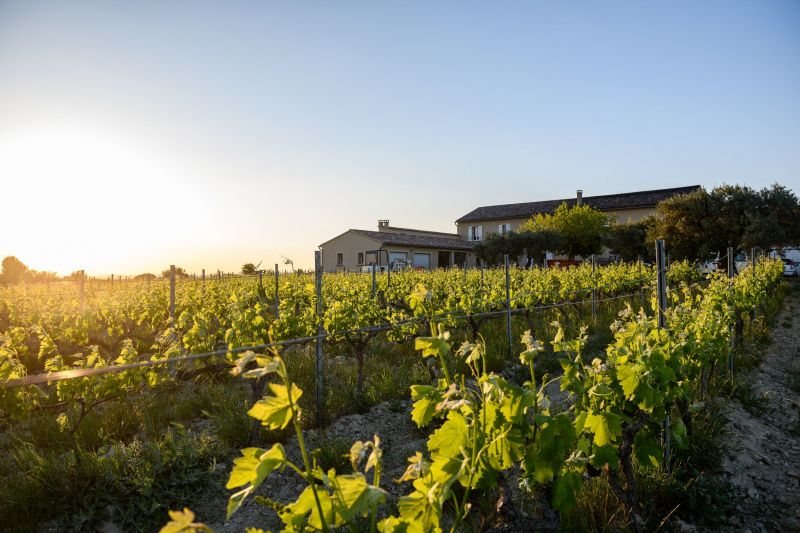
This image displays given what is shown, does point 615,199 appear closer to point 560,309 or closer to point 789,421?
point 560,309

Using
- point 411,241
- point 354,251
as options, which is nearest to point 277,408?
point 411,241

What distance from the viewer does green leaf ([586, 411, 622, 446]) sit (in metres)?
2.55

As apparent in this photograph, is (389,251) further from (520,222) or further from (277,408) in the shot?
(277,408)

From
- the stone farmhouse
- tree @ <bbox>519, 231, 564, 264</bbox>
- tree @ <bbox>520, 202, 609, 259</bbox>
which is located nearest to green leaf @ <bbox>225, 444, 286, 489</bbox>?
the stone farmhouse

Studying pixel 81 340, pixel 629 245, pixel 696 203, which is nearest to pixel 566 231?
pixel 629 245

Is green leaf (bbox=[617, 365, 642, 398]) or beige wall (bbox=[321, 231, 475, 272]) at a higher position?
beige wall (bbox=[321, 231, 475, 272])

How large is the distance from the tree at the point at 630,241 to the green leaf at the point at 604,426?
87.8 ft

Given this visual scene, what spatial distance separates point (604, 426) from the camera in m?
2.57

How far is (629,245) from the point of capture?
27297 mm

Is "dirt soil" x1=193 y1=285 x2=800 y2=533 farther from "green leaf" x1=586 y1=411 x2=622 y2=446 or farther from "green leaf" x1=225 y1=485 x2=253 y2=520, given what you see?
"green leaf" x1=225 y1=485 x2=253 y2=520

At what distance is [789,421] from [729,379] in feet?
2.24

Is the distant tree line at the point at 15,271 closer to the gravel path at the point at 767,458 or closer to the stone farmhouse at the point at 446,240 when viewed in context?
the stone farmhouse at the point at 446,240

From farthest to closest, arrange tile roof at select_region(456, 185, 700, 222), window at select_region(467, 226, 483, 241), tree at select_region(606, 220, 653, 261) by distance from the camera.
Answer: window at select_region(467, 226, 483, 241)
tile roof at select_region(456, 185, 700, 222)
tree at select_region(606, 220, 653, 261)

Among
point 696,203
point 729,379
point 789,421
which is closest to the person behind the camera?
point 789,421
